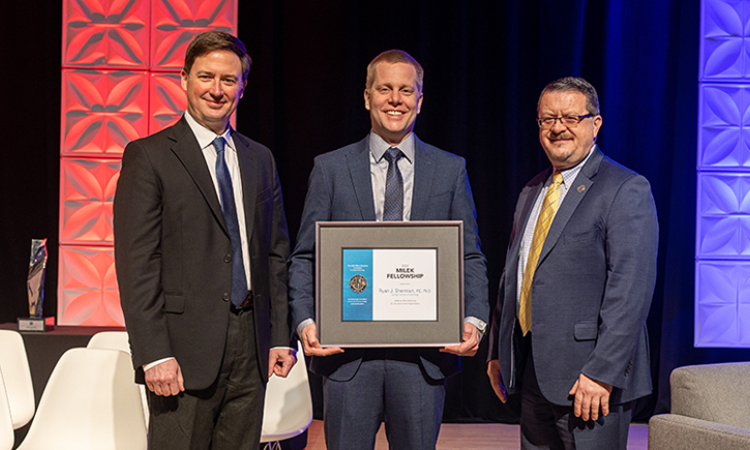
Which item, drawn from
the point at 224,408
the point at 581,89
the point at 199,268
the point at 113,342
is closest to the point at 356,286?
the point at 199,268

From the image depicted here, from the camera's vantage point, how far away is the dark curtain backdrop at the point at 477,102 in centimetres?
495

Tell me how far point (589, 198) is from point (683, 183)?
3.29 metres

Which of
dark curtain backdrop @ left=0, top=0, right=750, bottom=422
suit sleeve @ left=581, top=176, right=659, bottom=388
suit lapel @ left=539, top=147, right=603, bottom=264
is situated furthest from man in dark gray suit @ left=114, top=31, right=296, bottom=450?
dark curtain backdrop @ left=0, top=0, right=750, bottom=422

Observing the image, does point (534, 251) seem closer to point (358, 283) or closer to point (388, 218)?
point (388, 218)

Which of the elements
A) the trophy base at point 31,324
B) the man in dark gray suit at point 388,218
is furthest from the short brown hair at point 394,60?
the trophy base at point 31,324

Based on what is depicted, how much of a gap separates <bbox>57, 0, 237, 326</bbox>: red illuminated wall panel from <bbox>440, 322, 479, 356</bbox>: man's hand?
342cm

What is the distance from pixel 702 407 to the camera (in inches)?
100.0

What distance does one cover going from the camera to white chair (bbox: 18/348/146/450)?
2779 mm

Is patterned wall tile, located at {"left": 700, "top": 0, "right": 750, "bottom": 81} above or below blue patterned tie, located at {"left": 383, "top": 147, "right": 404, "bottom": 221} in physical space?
above

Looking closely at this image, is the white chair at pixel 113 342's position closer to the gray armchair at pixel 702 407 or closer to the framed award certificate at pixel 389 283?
the framed award certificate at pixel 389 283

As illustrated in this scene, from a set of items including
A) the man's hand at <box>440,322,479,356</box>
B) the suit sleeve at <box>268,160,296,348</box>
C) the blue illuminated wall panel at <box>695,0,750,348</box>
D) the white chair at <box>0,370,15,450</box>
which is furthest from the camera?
the blue illuminated wall panel at <box>695,0,750,348</box>

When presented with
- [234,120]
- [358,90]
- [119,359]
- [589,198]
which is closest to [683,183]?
[358,90]

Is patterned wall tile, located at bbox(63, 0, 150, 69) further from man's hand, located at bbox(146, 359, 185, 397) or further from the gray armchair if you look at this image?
the gray armchair

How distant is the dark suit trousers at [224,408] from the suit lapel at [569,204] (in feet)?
3.57
